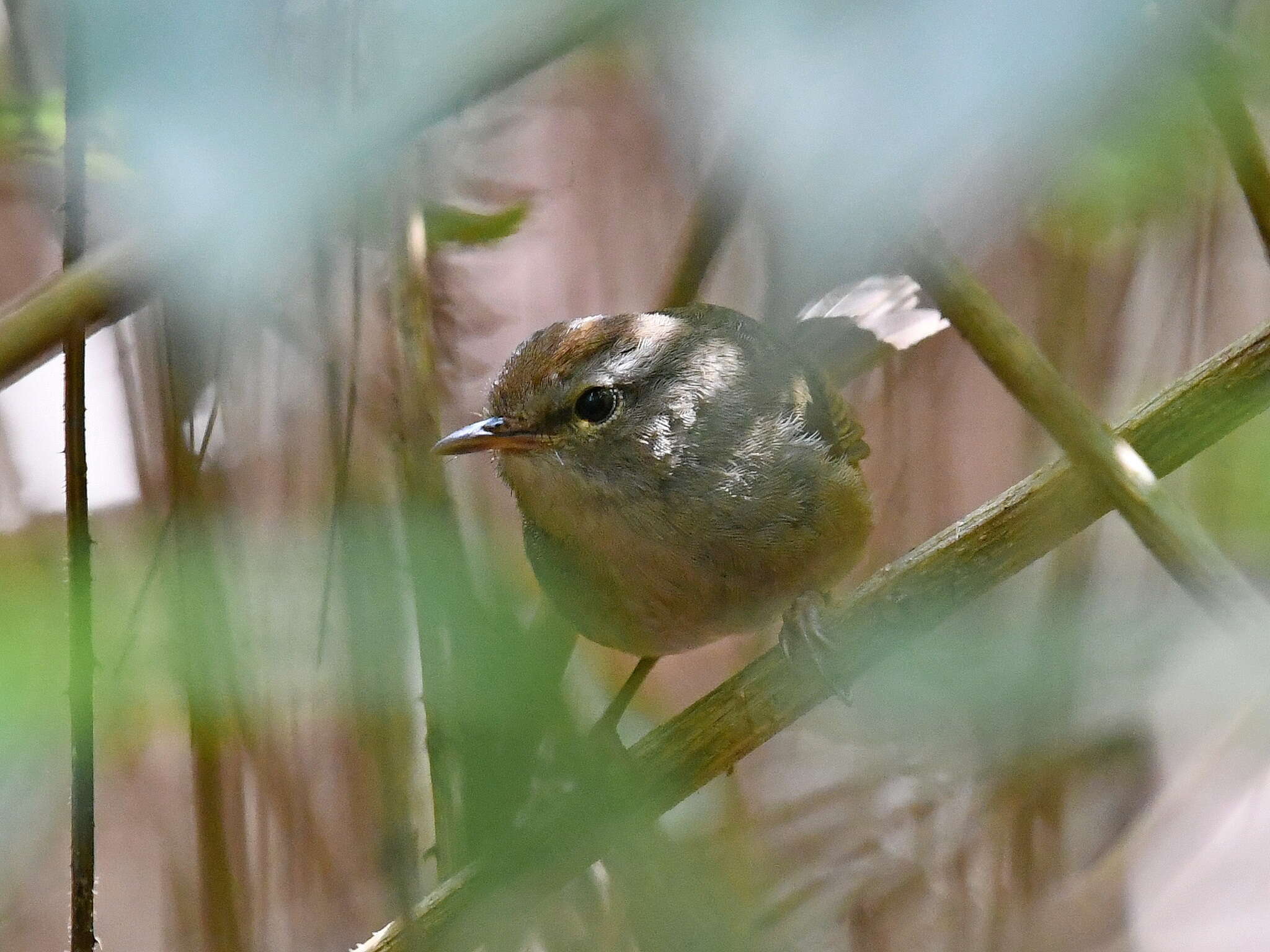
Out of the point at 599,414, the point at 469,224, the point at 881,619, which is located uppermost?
the point at 469,224

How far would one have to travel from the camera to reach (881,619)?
5.88 ft

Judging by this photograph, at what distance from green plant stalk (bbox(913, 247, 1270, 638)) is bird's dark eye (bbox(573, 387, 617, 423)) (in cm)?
64

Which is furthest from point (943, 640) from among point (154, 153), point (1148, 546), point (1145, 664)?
point (154, 153)

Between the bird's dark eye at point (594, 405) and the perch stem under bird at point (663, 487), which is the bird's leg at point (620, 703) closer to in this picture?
the perch stem under bird at point (663, 487)

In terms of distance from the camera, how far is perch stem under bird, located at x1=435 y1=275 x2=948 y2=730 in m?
2.23

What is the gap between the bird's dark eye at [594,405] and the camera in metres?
2.24

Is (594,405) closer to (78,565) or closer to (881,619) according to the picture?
(881,619)

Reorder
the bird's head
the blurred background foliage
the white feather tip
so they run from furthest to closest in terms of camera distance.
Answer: the white feather tip
the bird's head
the blurred background foliage

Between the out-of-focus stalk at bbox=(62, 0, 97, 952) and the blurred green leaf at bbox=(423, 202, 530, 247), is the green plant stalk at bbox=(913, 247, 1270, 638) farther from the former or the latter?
the out-of-focus stalk at bbox=(62, 0, 97, 952)

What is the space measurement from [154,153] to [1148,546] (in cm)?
139

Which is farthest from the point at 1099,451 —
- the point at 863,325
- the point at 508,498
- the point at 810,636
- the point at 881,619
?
the point at 508,498

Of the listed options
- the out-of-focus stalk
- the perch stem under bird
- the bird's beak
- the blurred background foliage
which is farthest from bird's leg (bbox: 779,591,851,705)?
the out-of-focus stalk

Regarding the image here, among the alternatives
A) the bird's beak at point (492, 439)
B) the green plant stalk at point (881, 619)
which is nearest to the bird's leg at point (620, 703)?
the green plant stalk at point (881, 619)

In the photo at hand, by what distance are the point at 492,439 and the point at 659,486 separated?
34cm
